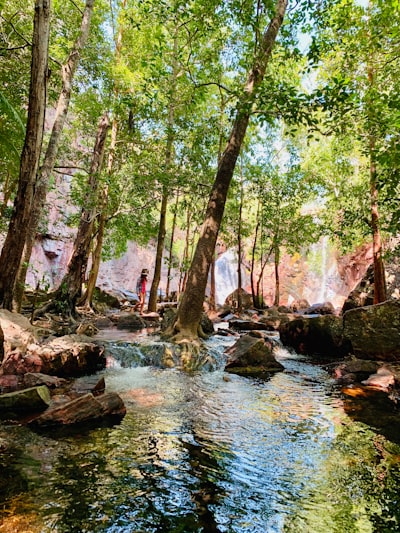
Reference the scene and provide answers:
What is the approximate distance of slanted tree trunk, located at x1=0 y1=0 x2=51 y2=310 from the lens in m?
6.31

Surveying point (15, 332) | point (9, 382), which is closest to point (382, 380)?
point (9, 382)

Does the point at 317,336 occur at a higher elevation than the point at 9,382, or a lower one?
higher

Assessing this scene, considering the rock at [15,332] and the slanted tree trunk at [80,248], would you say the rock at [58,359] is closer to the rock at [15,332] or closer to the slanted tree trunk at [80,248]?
the rock at [15,332]

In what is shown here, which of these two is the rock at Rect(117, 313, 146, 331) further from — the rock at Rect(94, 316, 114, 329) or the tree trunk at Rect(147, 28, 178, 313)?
the tree trunk at Rect(147, 28, 178, 313)

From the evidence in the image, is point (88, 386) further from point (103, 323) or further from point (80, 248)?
point (80, 248)

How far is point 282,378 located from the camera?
7.51 metres

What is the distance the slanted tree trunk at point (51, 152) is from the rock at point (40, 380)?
3341 millimetres

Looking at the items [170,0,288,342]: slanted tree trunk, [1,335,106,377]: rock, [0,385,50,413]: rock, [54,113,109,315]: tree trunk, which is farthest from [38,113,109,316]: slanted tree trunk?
[0,385,50,413]: rock

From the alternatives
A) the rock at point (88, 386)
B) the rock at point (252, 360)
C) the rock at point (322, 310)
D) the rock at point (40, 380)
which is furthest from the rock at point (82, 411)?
the rock at point (322, 310)

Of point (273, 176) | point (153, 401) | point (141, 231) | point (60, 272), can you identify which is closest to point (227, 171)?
point (153, 401)

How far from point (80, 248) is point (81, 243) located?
21 cm

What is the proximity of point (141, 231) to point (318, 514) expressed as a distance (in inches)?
772

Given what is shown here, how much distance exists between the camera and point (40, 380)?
550 cm

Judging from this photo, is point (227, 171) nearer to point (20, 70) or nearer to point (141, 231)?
point (20, 70)
